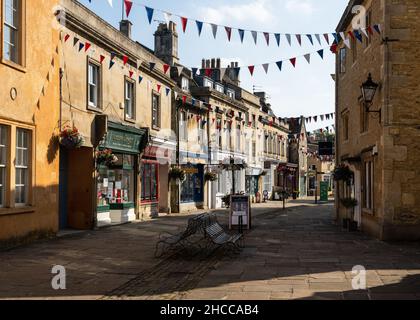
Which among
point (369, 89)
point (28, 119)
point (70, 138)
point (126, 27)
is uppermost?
point (126, 27)

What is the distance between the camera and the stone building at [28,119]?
525 inches

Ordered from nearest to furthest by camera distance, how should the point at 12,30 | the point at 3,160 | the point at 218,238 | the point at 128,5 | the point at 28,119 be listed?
the point at 128,5 → the point at 218,238 → the point at 3,160 → the point at 12,30 → the point at 28,119

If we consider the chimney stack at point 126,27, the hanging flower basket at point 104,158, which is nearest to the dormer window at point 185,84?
the chimney stack at point 126,27

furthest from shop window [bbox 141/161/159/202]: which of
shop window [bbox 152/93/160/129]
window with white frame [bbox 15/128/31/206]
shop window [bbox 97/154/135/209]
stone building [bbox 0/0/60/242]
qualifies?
window with white frame [bbox 15/128/31/206]

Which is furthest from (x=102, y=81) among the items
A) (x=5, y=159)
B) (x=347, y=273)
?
(x=347, y=273)

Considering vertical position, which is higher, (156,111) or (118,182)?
(156,111)

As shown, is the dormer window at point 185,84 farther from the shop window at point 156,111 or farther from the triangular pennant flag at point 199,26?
the triangular pennant flag at point 199,26

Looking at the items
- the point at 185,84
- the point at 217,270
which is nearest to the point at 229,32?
the point at 217,270

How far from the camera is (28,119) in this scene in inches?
558

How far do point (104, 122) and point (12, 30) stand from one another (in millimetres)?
5556

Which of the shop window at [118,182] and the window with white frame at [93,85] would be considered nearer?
the window with white frame at [93,85]

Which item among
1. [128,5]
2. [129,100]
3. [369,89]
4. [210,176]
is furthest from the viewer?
[210,176]

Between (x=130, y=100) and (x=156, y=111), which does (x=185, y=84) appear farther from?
(x=130, y=100)

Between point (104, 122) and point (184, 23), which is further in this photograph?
point (104, 122)
